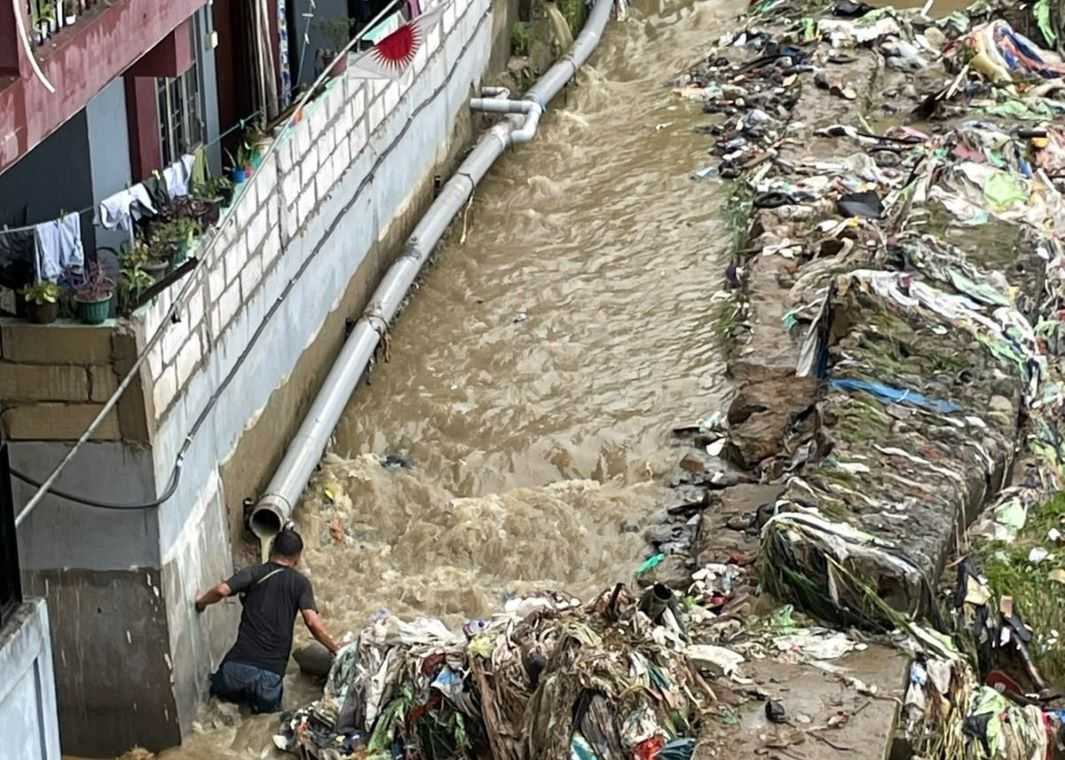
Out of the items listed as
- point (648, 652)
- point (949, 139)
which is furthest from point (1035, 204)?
point (648, 652)

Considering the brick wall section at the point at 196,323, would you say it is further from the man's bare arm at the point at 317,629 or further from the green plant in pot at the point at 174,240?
the man's bare arm at the point at 317,629

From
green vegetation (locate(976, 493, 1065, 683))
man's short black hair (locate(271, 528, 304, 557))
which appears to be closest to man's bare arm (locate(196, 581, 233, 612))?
man's short black hair (locate(271, 528, 304, 557))

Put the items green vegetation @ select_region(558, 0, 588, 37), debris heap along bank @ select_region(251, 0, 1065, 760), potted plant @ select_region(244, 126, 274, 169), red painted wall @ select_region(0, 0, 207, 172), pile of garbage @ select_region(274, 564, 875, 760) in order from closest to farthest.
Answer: red painted wall @ select_region(0, 0, 207, 172), pile of garbage @ select_region(274, 564, 875, 760), debris heap along bank @ select_region(251, 0, 1065, 760), potted plant @ select_region(244, 126, 274, 169), green vegetation @ select_region(558, 0, 588, 37)

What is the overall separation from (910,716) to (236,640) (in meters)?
4.12

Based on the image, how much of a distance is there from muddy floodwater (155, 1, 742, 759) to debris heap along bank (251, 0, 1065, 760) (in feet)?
1.40

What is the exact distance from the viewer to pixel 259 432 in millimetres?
13477

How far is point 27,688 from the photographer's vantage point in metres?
7.47

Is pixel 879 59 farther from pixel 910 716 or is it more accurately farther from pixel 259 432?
pixel 910 716

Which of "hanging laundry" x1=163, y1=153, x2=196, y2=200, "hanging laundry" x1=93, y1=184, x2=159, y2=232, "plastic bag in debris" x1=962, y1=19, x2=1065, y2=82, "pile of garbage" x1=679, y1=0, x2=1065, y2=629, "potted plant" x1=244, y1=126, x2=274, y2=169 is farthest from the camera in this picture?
"plastic bag in debris" x1=962, y1=19, x2=1065, y2=82

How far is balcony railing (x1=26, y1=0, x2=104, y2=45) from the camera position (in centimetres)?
938

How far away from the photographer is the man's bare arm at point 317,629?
11.5 meters

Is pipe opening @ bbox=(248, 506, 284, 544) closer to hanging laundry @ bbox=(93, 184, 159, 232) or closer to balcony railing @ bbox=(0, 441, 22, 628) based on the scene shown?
hanging laundry @ bbox=(93, 184, 159, 232)

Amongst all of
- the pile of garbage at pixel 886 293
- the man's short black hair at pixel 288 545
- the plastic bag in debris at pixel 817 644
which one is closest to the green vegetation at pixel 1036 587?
the pile of garbage at pixel 886 293

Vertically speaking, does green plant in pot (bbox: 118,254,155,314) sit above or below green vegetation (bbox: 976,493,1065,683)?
above
